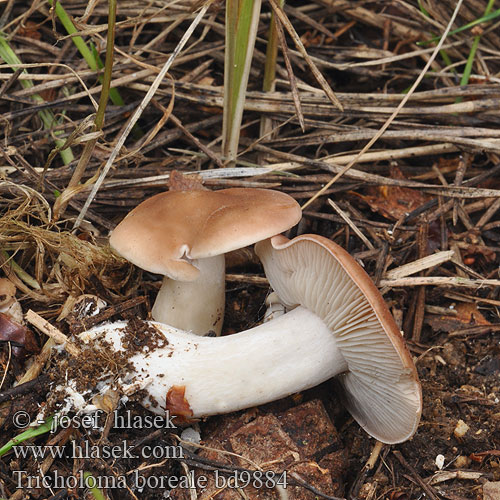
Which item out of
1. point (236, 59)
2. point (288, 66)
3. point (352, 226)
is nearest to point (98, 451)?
point (352, 226)

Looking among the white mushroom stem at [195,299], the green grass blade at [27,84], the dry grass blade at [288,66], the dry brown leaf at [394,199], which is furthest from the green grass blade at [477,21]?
the green grass blade at [27,84]

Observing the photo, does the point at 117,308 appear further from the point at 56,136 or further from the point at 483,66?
the point at 483,66

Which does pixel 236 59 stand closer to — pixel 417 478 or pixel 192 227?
pixel 192 227

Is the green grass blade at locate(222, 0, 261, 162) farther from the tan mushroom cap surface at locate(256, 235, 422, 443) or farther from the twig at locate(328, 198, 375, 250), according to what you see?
the tan mushroom cap surface at locate(256, 235, 422, 443)

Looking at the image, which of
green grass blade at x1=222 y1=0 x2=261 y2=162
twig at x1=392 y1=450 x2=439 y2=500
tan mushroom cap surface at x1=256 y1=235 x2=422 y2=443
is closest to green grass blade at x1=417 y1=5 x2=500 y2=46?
green grass blade at x1=222 y1=0 x2=261 y2=162

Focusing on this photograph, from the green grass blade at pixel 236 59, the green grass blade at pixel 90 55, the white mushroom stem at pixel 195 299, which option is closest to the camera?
the white mushroom stem at pixel 195 299

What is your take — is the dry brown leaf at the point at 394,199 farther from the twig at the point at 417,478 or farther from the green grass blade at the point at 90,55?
the green grass blade at the point at 90,55
